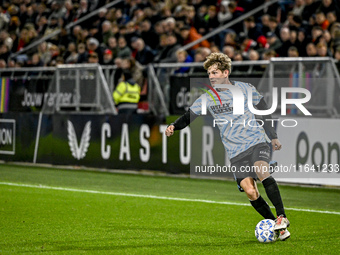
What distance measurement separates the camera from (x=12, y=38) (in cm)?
2386

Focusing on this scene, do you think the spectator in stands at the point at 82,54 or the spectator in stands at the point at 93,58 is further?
the spectator in stands at the point at 82,54

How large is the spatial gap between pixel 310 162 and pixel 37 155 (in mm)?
7177

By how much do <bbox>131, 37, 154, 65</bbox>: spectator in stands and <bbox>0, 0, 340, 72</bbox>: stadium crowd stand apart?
0.08ft

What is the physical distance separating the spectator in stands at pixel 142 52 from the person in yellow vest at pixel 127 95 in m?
1.78

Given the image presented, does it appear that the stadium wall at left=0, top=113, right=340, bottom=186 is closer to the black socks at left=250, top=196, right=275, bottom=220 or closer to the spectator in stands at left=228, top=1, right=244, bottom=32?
the spectator in stands at left=228, top=1, right=244, bottom=32

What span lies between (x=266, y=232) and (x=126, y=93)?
26.1ft

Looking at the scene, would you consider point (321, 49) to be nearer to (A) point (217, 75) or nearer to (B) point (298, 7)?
(B) point (298, 7)

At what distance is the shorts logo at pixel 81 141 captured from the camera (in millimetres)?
15188

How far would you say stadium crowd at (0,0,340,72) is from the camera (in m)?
14.3

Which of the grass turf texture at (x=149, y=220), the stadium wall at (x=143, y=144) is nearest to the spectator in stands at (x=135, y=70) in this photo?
the stadium wall at (x=143, y=144)

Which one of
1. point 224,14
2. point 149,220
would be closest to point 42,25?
point 224,14

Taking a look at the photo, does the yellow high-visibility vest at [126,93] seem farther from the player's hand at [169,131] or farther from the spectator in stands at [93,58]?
the player's hand at [169,131]

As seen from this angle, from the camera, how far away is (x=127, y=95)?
1441 cm

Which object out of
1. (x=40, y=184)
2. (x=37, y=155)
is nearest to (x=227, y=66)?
(x=40, y=184)
